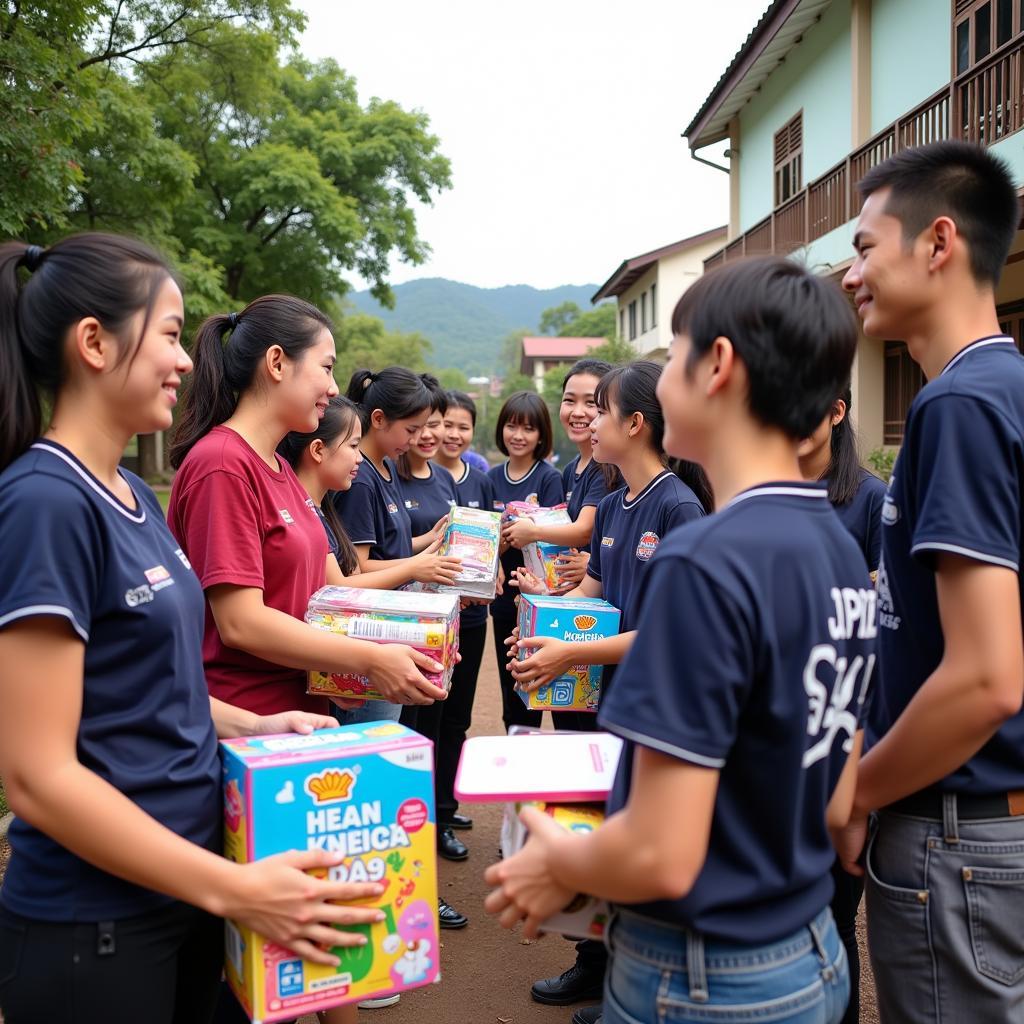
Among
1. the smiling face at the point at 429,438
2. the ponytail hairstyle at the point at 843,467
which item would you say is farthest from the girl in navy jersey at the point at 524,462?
the ponytail hairstyle at the point at 843,467

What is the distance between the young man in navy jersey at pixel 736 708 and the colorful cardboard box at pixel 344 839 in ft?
0.87

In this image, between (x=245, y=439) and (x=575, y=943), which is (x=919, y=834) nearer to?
(x=245, y=439)

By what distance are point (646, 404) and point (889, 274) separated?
54.9 inches

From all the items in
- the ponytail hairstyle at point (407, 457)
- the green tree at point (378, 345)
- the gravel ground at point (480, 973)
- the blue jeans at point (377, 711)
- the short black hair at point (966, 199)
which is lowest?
the gravel ground at point (480, 973)

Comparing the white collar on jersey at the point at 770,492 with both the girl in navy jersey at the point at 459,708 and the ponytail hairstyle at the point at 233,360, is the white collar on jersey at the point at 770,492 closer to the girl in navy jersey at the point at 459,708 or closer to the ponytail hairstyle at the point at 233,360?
the ponytail hairstyle at the point at 233,360

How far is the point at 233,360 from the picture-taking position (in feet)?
8.20

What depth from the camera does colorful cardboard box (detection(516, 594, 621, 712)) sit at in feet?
9.75

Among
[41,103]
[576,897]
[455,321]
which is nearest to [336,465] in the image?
[576,897]

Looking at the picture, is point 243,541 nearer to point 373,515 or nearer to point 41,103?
point 373,515

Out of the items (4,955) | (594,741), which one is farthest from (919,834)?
(4,955)

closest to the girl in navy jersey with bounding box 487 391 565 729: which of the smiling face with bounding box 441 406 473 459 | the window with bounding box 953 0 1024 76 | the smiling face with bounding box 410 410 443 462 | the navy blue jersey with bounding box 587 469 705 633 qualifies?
the smiling face with bounding box 441 406 473 459

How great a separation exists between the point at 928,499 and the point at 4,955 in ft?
5.75

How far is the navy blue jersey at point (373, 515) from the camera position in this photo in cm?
398

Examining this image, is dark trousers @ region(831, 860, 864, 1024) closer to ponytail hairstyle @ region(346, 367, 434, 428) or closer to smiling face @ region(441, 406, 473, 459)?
ponytail hairstyle @ region(346, 367, 434, 428)
